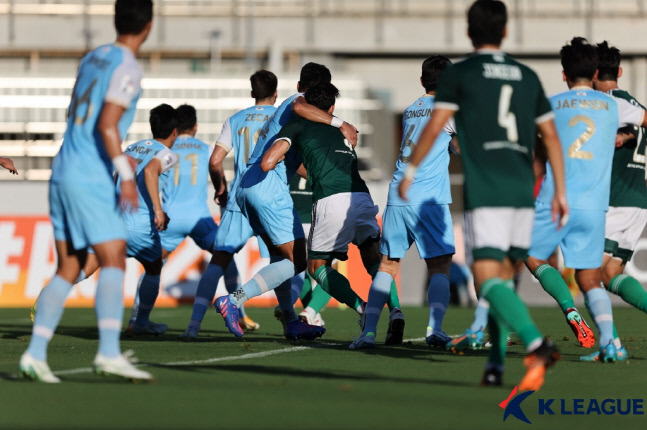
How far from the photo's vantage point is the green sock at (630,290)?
8.69 meters

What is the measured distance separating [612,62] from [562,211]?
2.95 m

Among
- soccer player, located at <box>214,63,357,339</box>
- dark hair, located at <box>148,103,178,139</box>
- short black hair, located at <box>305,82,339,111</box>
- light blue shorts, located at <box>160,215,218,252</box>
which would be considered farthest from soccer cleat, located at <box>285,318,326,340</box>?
dark hair, located at <box>148,103,178,139</box>

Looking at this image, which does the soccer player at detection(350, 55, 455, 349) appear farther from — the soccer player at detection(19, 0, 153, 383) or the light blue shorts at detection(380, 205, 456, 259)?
the soccer player at detection(19, 0, 153, 383)

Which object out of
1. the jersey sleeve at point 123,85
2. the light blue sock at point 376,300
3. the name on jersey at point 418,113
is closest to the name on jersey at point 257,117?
the name on jersey at point 418,113

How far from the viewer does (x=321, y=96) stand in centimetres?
942

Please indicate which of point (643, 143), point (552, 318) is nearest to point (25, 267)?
point (552, 318)

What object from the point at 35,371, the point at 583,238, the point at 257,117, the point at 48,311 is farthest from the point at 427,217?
the point at 35,371

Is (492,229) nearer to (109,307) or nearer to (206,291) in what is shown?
(109,307)

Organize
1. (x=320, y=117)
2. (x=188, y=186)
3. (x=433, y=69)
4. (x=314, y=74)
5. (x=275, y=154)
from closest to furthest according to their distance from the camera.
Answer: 1. (x=275, y=154)
2. (x=433, y=69)
3. (x=320, y=117)
4. (x=314, y=74)
5. (x=188, y=186)

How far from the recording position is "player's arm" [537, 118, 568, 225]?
6.21 meters

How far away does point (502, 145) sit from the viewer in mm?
6195

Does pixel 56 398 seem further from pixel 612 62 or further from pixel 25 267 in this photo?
pixel 25 267

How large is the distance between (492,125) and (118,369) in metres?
2.36

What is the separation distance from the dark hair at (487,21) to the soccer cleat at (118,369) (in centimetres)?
252
